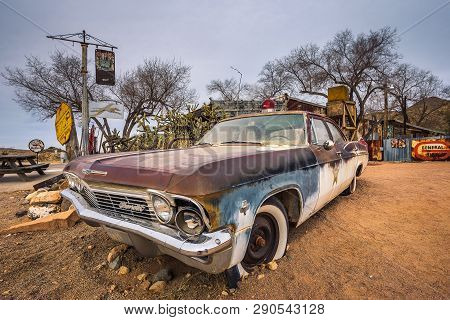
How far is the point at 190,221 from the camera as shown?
1658 millimetres

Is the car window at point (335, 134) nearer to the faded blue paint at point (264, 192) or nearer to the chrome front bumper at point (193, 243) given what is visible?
the faded blue paint at point (264, 192)

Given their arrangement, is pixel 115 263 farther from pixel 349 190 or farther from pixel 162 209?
pixel 349 190

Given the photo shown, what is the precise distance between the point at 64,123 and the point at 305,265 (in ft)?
21.5

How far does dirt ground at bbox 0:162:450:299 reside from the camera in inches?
→ 80.3

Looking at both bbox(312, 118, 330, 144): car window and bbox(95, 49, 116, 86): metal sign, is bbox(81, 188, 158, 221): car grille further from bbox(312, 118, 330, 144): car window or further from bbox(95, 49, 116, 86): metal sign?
bbox(95, 49, 116, 86): metal sign

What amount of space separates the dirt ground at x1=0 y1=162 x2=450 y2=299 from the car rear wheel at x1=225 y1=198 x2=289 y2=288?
0.11m

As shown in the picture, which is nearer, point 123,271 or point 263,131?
point 123,271

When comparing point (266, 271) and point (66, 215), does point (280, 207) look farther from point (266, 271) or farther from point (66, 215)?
point (66, 215)

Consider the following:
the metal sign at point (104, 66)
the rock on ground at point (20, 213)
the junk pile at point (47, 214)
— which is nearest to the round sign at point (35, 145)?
the metal sign at point (104, 66)

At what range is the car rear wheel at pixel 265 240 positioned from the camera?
2.09 meters

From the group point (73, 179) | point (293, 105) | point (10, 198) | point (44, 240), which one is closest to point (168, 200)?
point (73, 179)

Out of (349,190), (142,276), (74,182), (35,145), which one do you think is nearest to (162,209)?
(142,276)

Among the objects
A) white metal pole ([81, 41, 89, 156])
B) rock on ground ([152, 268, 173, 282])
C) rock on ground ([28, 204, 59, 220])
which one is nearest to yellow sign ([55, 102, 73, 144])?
white metal pole ([81, 41, 89, 156])

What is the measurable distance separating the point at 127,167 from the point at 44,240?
83.4 inches
